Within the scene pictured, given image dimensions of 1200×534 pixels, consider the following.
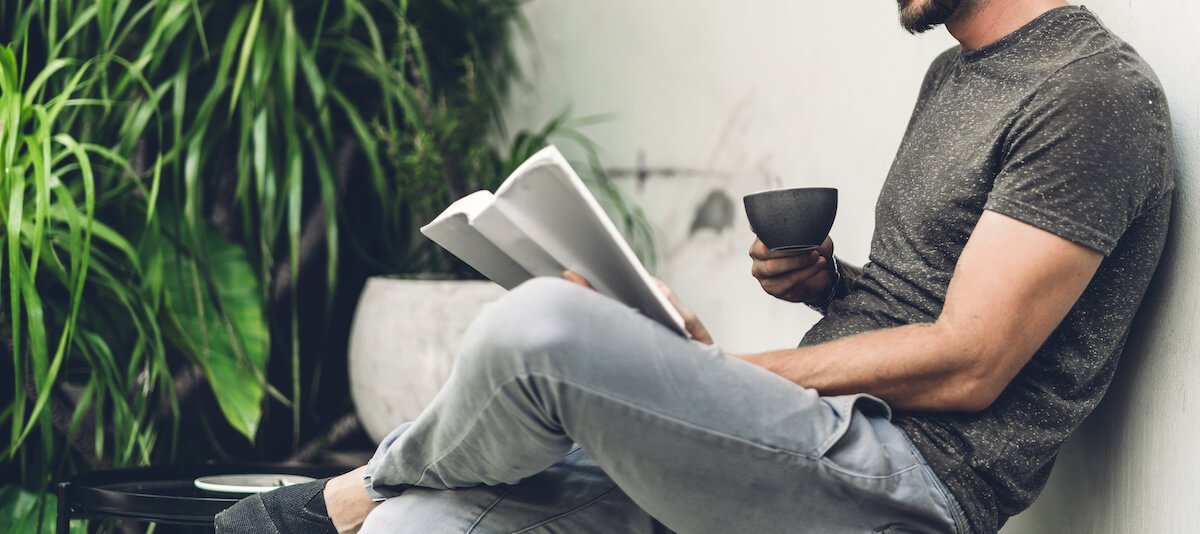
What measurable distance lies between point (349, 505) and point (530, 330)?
0.40 m

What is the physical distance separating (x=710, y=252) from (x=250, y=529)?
1165mm

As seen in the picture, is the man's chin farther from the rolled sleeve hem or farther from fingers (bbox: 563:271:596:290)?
fingers (bbox: 563:271:596:290)

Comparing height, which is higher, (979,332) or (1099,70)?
(1099,70)

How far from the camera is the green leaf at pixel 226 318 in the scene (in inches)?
86.2

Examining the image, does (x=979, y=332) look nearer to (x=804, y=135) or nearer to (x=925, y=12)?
(x=925, y=12)

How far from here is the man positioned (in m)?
1.03

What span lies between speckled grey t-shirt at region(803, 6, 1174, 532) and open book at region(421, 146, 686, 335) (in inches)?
12.3

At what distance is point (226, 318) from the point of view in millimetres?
2207

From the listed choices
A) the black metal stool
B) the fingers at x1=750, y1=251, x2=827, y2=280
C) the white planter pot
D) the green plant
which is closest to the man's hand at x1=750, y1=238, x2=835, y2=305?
the fingers at x1=750, y1=251, x2=827, y2=280

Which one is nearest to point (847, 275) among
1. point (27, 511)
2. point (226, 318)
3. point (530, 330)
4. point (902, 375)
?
point (902, 375)

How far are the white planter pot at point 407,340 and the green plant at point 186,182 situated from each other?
0.12m

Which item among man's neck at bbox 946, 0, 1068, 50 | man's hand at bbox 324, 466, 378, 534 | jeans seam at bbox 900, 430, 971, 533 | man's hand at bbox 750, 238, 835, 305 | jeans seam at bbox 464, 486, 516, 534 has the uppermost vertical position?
man's neck at bbox 946, 0, 1068, 50

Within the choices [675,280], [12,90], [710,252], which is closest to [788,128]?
[710,252]

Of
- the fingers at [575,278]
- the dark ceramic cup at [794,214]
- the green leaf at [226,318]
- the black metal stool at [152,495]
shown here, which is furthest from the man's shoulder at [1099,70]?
the green leaf at [226,318]
